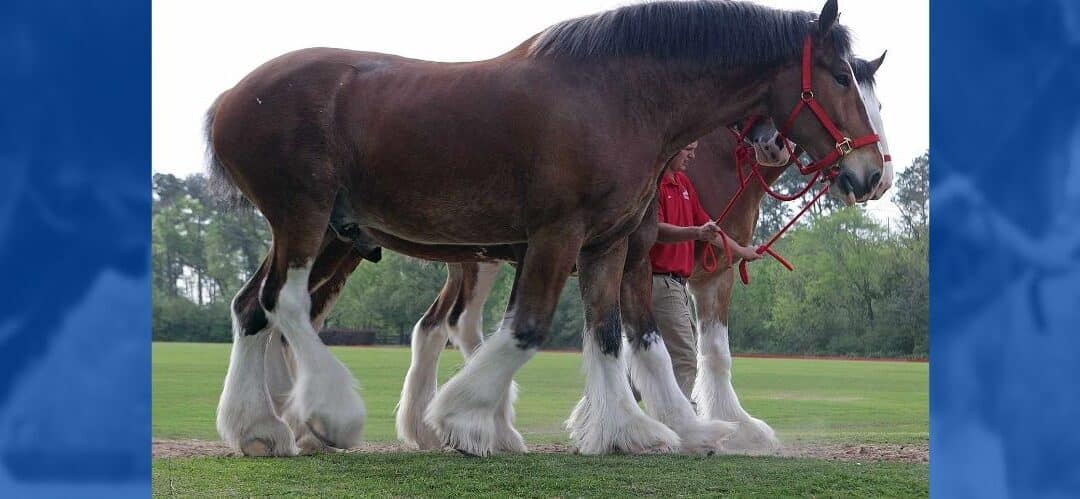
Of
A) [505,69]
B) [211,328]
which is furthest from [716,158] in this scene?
[211,328]

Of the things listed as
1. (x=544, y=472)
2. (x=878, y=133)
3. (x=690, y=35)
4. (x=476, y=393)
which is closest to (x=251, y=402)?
(x=476, y=393)

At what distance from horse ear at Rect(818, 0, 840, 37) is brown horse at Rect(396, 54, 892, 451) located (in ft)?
4.18

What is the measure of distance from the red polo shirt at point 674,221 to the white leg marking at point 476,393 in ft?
5.80

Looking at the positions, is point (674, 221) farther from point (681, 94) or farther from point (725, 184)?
point (681, 94)

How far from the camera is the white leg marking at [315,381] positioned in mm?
5230

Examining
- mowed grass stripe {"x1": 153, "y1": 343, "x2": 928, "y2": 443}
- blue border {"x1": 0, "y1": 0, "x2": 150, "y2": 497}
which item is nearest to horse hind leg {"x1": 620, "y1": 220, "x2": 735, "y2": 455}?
mowed grass stripe {"x1": 153, "y1": 343, "x2": 928, "y2": 443}

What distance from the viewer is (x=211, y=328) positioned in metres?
16.9

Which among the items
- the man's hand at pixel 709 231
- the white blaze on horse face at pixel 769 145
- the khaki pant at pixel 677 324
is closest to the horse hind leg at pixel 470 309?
the khaki pant at pixel 677 324

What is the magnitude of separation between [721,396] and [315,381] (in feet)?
8.68

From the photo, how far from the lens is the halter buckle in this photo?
5.12 m

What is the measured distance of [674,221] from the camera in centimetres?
664

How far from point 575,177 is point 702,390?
2.38 metres

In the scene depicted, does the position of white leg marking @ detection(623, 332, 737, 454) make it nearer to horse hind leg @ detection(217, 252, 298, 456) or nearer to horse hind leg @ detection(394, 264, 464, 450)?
horse hind leg @ detection(394, 264, 464, 450)

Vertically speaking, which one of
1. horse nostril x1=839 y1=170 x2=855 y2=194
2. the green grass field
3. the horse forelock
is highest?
the horse forelock
